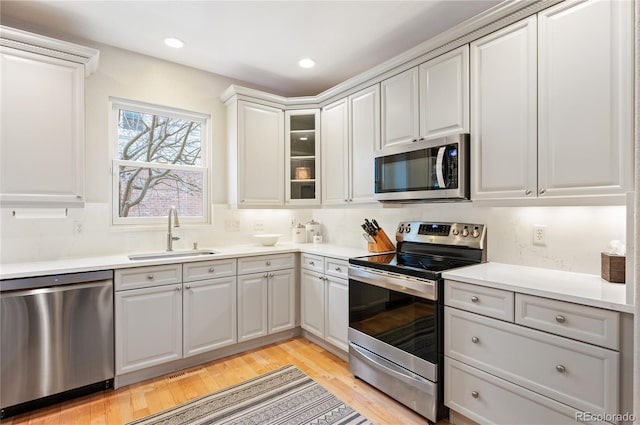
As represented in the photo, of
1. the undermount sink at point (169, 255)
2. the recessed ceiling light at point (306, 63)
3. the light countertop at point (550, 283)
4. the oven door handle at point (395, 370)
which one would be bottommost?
the oven door handle at point (395, 370)

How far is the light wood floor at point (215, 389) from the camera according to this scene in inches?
77.7

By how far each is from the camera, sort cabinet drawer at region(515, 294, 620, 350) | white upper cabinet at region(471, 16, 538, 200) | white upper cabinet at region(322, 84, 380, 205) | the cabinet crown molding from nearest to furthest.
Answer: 1. cabinet drawer at region(515, 294, 620, 350)
2. white upper cabinet at region(471, 16, 538, 200)
3. the cabinet crown molding
4. white upper cabinet at region(322, 84, 380, 205)

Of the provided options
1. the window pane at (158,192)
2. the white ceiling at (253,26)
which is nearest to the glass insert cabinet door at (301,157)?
the white ceiling at (253,26)

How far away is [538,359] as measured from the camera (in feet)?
4.94

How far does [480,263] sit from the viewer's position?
7.18ft

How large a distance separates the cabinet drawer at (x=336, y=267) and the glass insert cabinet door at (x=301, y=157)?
831mm

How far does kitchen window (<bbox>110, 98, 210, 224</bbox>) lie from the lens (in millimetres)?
2838

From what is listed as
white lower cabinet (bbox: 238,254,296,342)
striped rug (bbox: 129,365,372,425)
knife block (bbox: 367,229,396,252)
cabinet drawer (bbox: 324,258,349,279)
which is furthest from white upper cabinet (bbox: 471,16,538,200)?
white lower cabinet (bbox: 238,254,296,342)

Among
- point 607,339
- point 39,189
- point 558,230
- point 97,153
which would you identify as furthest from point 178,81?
point 607,339

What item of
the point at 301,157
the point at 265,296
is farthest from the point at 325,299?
the point at 301,157

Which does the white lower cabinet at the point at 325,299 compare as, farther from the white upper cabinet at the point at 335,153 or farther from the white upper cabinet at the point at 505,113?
the white upper cabinet at the point at 505,113

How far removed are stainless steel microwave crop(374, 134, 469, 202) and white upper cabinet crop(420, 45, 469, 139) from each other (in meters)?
0.11

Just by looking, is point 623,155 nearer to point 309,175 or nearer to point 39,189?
point 309,175

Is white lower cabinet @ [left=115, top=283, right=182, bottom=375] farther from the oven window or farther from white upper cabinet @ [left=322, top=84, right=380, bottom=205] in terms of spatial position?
white upper cabinet @ [left=322, top=84, right=380, bottom=205]
